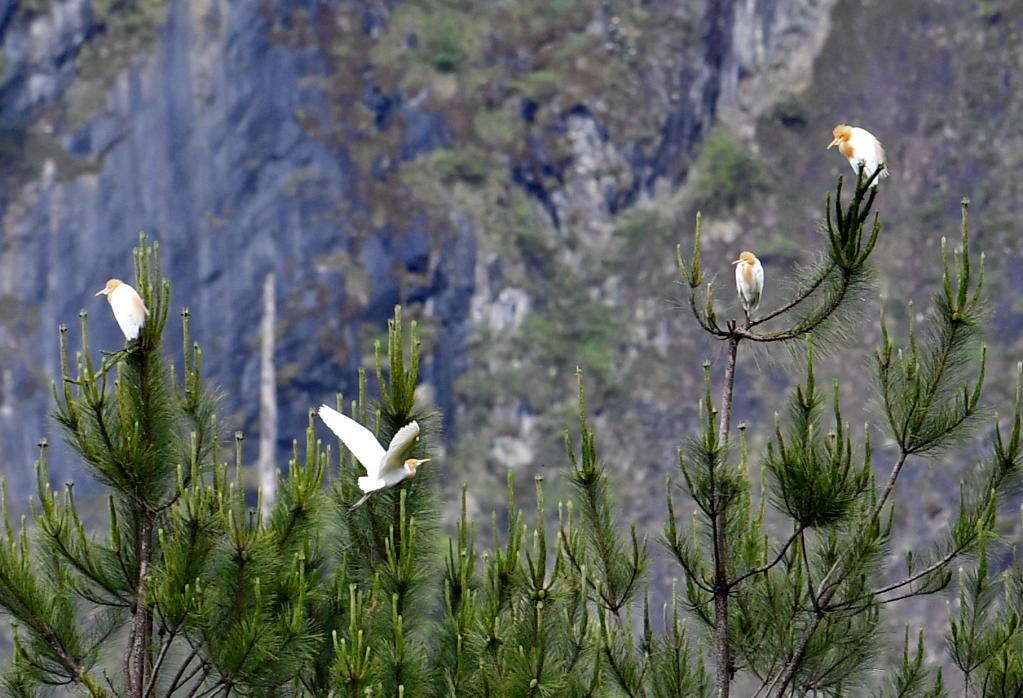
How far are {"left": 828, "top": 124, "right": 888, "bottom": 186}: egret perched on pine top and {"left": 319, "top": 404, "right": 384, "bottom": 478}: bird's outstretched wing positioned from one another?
3.12 metres

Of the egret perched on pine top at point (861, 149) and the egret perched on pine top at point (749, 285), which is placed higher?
the egret perched on pine top at point (861, 149)

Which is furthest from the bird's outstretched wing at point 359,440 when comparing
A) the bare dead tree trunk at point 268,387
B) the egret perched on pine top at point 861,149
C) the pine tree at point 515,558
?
the bare dead tree trunk at point 268,387

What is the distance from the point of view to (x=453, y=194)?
77625mm

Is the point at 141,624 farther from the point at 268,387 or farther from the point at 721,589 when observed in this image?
the point at 268,387

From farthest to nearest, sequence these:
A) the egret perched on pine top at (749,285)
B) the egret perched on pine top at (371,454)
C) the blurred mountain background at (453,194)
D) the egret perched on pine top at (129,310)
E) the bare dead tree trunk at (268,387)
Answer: the blurred mountain background at (453,194)
the bare dead tree trunk at (268,387)
the egret perched on pine top at (371,454)
the egret perched on pine top at (749,285)
the egret perched on pine top at (129,310)

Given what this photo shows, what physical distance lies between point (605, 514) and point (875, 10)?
73669 mm

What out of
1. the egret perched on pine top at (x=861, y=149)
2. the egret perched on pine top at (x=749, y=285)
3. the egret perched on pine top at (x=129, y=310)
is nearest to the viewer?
the egret perched on pine top at (x=861, y=149)

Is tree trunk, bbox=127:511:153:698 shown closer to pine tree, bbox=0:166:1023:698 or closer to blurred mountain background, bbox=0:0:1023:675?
pine tree, bbox=0:166:1023:698

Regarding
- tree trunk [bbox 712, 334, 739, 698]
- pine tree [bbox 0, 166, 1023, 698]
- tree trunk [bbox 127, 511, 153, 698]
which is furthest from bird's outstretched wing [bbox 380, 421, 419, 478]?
tree trunk [bbox 712, 334, 739, 698]

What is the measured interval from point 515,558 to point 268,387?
63970mm

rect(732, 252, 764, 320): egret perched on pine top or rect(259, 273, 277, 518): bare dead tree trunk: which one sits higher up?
rect(259, 273, 277, 518): bare dead tree trunk

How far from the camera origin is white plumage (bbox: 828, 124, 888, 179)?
393 inches

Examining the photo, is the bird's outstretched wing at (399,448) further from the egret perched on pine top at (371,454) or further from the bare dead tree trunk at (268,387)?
the bare dead tree trunk at (268,387)

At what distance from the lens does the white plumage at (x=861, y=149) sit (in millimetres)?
9992
